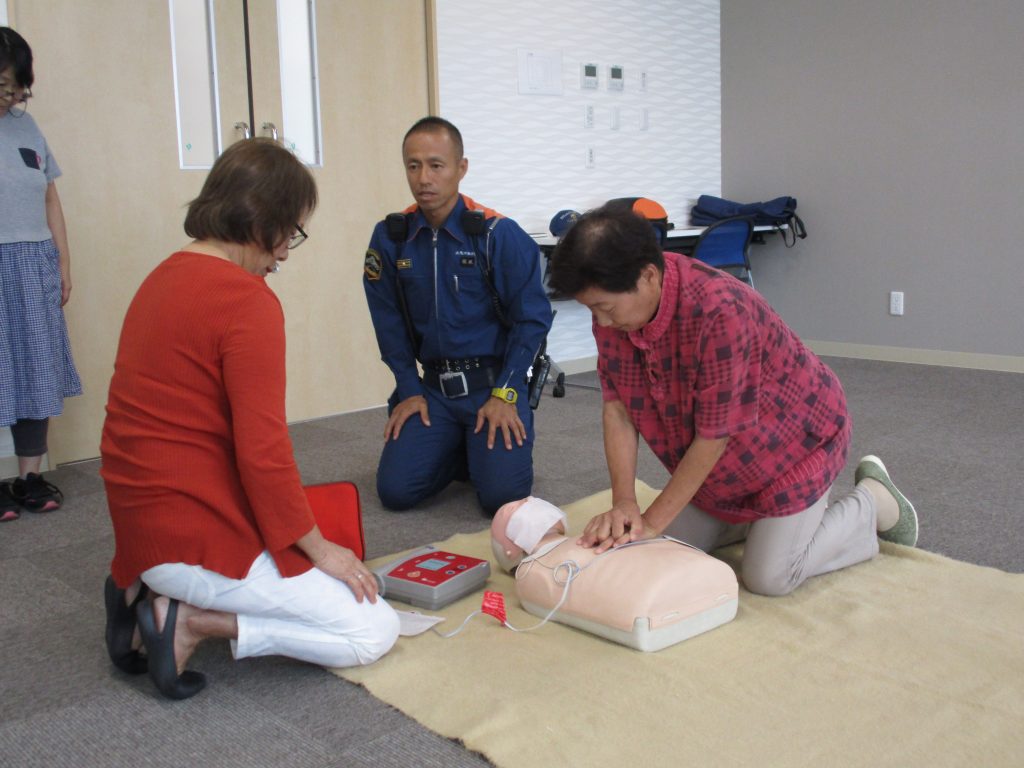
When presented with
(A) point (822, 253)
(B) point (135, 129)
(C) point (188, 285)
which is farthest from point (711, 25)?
(C) point (188, 285)

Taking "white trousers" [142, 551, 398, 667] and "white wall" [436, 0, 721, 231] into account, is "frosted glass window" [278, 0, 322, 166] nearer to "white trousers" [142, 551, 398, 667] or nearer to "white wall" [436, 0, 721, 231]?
"white wall" [436, 0, 721, 231]

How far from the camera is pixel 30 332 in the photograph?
9.11 feet

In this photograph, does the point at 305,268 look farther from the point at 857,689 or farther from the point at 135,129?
the point at 857,689

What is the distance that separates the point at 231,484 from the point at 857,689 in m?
1.08

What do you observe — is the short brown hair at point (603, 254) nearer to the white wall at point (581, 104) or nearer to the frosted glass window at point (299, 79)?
the frosted glass window at point (299, 79)

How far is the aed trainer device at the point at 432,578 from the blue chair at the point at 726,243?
9.59 ft

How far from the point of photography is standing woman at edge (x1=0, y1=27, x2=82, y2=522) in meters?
2.72

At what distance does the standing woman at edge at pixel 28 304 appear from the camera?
2719mm

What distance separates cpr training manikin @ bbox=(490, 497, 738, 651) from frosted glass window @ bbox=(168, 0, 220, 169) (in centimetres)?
236

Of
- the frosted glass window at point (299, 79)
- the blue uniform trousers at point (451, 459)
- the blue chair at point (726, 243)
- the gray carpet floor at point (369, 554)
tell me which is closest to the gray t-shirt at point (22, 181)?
the gray carpet floor at point (369, 554)

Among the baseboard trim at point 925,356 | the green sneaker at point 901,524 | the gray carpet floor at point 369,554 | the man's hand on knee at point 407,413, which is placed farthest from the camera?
the baseboard trim at point 925,356

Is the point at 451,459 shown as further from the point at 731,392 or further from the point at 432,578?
the point at 731,392

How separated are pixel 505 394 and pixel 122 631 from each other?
1.26 metres

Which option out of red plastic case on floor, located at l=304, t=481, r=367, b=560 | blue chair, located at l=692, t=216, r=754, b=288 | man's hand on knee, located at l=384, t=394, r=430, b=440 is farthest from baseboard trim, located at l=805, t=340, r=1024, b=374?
red plastic case on floor, located at l=304, t=481, r=367, b=560
